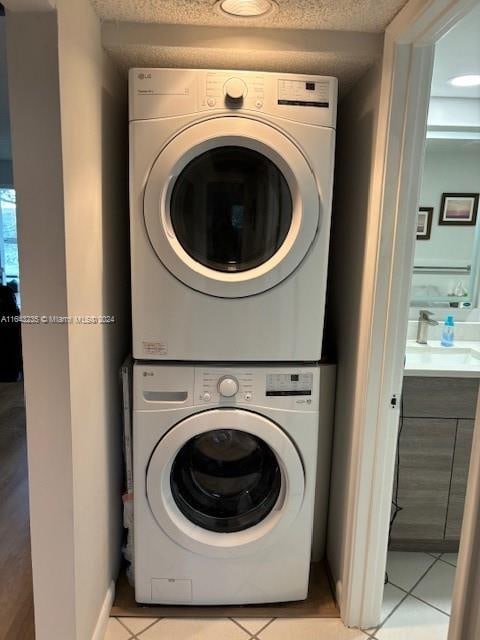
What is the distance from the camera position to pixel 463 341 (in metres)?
2.40

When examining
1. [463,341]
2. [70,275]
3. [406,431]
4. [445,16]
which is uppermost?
[445,16]

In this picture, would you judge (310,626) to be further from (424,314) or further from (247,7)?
(247,7)

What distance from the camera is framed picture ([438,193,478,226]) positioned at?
7.58ft

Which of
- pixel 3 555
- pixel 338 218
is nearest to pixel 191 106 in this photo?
pixel 338 218

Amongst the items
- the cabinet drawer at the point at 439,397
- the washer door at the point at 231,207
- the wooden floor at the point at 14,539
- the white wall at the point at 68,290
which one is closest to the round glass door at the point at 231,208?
the washer door at the point at 231,207

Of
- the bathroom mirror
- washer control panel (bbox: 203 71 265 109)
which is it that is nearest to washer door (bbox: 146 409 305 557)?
washer control panel (bbox: 203 71 265 109)

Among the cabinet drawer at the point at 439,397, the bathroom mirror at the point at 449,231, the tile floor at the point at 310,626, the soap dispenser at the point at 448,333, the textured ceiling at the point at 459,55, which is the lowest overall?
the tile floor at the point at 310,626

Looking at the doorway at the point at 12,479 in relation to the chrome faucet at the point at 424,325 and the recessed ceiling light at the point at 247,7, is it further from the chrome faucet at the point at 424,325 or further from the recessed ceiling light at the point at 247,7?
the chrome faucet at the point at 424,325

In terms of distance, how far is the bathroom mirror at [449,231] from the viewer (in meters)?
2.27

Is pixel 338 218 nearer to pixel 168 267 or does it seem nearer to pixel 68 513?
pixel 168 267

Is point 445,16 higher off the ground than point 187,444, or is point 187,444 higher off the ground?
point 445,16

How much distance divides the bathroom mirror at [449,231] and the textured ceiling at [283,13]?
97 centimetres

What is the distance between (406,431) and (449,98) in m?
1.51

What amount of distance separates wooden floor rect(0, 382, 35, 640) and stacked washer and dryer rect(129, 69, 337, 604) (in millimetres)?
431
